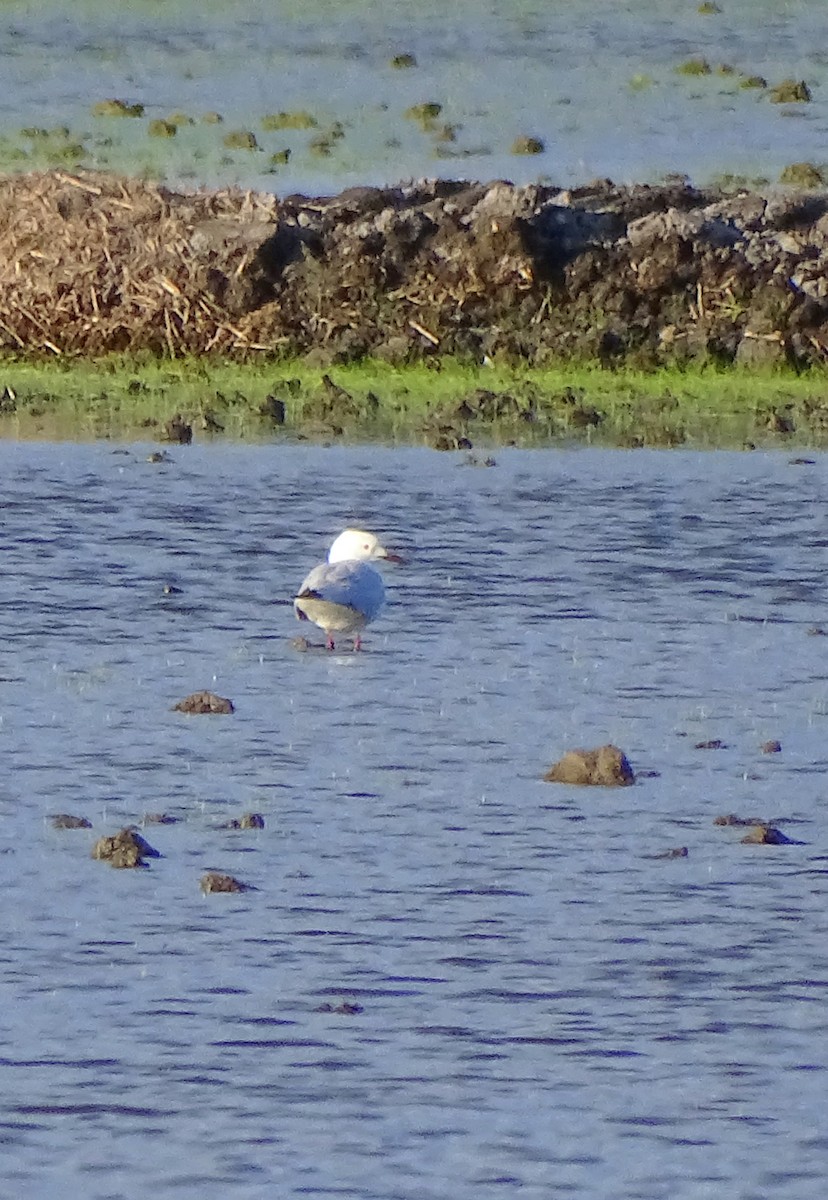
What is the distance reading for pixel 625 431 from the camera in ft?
65.5

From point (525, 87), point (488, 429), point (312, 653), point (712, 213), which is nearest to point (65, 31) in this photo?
point (525, 87)

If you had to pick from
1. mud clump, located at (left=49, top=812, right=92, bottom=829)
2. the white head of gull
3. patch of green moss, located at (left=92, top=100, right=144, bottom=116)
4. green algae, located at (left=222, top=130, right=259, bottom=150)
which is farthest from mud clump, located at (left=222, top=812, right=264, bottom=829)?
patch of green moss, located at (left=92, top=100, right=144, bottom=116)

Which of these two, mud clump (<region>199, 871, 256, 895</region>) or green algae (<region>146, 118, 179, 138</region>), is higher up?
green algae (<region>146, 118, 179, 138</region>)

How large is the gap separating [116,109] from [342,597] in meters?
27.3

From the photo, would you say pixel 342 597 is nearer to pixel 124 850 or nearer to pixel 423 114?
pixel 124 850

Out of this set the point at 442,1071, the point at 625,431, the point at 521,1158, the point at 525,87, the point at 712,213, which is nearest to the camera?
the point at 521,1158

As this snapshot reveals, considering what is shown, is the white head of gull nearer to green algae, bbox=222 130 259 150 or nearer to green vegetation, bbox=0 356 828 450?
green vegetation, bbox=0 356 828 450

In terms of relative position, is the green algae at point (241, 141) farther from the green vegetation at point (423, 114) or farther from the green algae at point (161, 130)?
the green vegetation at point (423, 114)

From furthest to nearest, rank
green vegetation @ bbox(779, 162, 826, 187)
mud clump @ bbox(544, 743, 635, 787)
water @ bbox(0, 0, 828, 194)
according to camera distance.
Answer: water @ bbox(0, 0, 828, 194) < green vegetation @ bbox(779, 162, 826, 187) < mud clump @ bbox(544, 743, 635, 787)

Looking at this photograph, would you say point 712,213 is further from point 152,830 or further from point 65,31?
point 65,31

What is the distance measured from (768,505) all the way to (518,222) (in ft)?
20.4

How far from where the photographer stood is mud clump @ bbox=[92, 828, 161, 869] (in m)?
9.80

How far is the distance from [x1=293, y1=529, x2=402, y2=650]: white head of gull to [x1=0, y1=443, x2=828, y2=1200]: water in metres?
0.16

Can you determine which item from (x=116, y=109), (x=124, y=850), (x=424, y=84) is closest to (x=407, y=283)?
(x=124, y=850)
